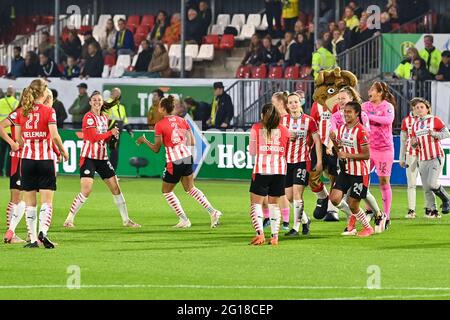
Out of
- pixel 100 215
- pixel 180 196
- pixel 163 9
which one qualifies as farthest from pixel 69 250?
pixel 163 9

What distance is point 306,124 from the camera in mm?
19500

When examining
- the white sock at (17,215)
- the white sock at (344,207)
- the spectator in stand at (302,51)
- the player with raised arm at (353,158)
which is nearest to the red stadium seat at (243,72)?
the spectator in stand at (302,51)

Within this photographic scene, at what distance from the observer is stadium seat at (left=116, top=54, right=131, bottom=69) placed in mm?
38125

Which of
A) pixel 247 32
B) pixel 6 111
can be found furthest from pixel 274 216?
pixel 247 32

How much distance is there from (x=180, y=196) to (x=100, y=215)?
450 centimetres

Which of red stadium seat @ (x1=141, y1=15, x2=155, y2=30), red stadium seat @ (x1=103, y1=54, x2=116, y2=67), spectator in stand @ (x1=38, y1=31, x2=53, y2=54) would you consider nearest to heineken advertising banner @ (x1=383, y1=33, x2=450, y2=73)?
red stadium seat @ (x1=103, y1=54, x2=116, y2=67)

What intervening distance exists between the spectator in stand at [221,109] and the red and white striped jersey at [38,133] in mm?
15787

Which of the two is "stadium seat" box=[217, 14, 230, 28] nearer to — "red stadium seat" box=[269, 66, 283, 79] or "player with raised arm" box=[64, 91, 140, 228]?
"red stadium seat" box=[269, 66, 283, 79]

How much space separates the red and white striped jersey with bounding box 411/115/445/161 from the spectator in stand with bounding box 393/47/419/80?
9969 mm

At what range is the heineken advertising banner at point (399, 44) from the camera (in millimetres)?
33656

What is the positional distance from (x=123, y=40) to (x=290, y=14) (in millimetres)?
4833

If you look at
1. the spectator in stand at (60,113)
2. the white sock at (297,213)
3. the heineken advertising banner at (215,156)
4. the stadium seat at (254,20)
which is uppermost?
the stadium seat at (254,20)

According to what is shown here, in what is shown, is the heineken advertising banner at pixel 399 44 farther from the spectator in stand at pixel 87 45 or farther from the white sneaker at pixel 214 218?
the white sneaker at pixel 214 218
